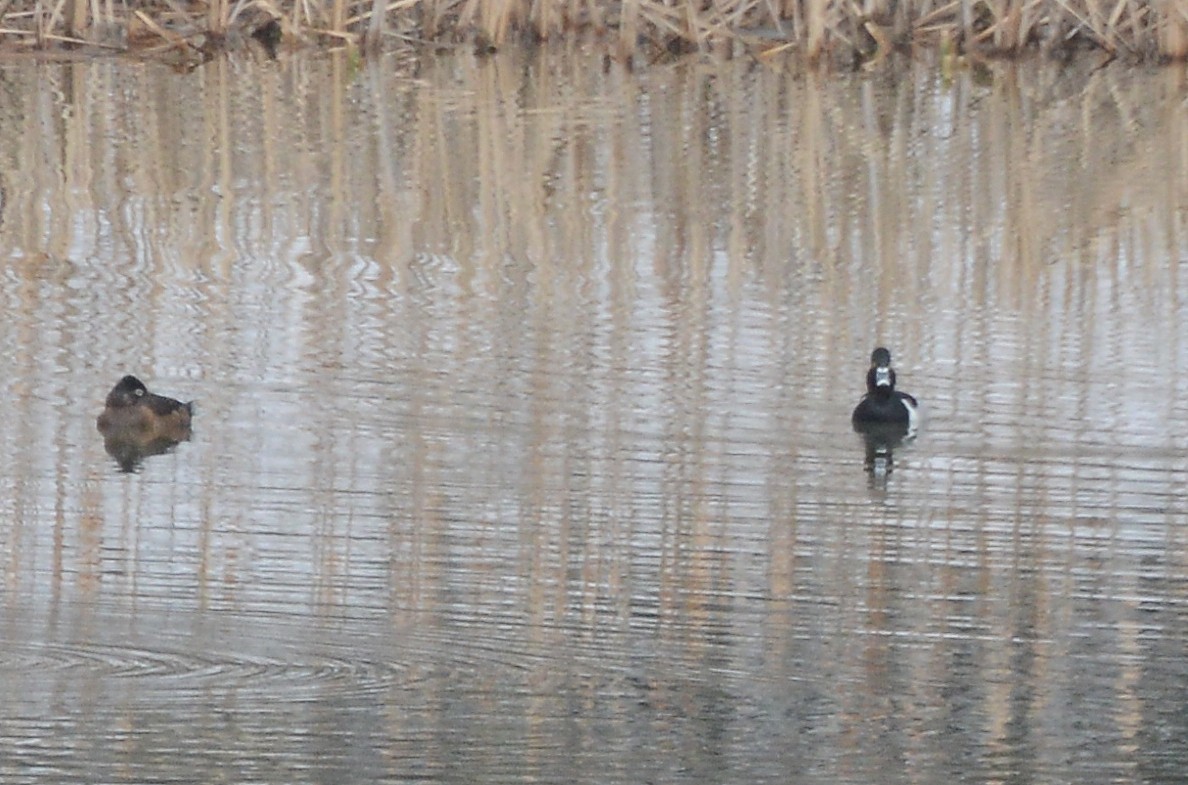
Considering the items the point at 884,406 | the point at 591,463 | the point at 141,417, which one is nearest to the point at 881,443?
the point at 884,406

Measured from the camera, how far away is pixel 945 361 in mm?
10242

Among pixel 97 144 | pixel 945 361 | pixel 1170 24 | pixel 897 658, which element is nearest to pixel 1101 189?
pixel 945 361

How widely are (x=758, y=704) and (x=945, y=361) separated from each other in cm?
461

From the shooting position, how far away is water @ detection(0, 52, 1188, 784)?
18.7ft

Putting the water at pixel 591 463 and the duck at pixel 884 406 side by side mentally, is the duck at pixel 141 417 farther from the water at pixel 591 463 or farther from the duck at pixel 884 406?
the duck at pixel 884 406

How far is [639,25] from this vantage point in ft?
75.6

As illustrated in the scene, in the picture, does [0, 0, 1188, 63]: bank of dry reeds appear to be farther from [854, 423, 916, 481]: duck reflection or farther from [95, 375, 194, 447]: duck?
[854, 423, 916, 481]: duck reflection

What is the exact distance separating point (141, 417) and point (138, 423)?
51mm

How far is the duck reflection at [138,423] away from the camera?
27.8 feet

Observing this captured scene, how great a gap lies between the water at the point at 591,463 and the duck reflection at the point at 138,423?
3.2 inches

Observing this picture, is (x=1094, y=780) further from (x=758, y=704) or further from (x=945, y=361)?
(x=945, y=361)

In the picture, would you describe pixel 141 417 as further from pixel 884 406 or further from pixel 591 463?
pixel 884 406

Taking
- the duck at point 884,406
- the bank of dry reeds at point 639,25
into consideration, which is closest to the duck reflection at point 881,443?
the duck at point 884,406

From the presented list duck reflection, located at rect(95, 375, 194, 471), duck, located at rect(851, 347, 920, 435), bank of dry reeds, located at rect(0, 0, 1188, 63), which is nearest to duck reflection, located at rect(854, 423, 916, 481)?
duck, located at rect(851, 347, 920, 435)
